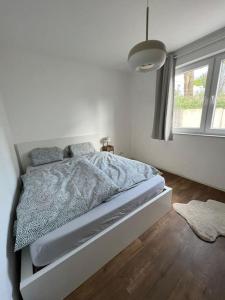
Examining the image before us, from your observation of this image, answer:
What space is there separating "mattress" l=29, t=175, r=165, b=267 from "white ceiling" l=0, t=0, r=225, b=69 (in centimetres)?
193

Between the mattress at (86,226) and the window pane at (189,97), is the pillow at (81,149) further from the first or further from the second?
the window pane at (189,97)

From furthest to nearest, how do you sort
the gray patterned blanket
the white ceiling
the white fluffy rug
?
the white fluffy rug
the white ceiling
the gray patterned blanket

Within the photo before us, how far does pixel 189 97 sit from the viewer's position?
2.50 meters

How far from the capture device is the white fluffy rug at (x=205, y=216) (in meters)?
1.50

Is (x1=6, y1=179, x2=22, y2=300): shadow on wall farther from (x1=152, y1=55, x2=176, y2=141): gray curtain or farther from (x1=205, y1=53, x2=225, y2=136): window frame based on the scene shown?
(x1=205, y1=53, x2=225, y2=136): window frame

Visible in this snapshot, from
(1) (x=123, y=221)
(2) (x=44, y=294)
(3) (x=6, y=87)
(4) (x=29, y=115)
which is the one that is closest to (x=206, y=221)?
(1) (x=123, y=221)

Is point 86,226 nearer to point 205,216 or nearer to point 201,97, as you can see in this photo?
point 205,216

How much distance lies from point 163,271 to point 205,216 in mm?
939

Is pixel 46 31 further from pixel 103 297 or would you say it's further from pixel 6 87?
pixel 103 297

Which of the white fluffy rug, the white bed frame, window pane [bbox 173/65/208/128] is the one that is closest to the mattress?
the white bed frame

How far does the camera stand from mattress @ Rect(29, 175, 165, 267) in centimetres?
92

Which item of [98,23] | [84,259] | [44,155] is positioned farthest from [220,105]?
[44,155]

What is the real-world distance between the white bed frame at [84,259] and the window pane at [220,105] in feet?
5.06

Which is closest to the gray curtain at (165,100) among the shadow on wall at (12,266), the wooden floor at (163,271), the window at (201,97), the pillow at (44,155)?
the window at (201,97)
